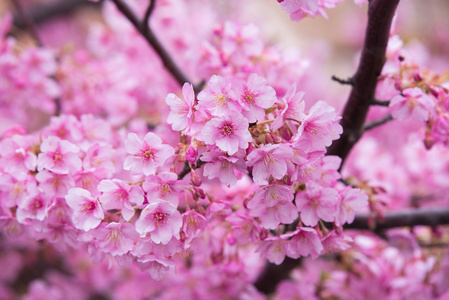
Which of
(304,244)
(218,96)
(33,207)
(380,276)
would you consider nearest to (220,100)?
(218,96)

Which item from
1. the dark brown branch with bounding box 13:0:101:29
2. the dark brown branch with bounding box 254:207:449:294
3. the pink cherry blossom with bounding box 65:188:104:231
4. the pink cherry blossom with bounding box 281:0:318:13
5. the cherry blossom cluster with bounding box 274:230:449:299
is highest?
the pink cherry blossom with bounding box 281:0:318:13

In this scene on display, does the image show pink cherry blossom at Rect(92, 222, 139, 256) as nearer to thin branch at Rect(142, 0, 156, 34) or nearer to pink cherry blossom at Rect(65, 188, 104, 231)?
pink cherry blossom at Rect(65, 188, 104, 231)

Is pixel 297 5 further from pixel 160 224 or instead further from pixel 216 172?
pixel 160 224

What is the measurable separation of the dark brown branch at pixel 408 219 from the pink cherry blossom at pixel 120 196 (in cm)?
64

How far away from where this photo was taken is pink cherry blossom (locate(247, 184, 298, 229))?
0.70 metres

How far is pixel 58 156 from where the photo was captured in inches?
31.2

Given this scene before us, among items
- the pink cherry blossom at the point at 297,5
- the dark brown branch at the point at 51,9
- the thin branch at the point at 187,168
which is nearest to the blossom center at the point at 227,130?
the thin branch at the point at 187,168

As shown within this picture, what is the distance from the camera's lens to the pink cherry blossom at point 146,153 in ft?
2.32

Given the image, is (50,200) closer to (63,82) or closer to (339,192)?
(339,192)

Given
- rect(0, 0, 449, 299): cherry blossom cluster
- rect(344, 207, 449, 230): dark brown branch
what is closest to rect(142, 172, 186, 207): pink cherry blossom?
rect(0, 0, 449, 299): cherry blossom cluster

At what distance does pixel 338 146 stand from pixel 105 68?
100cm

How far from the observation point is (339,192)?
0.77 m

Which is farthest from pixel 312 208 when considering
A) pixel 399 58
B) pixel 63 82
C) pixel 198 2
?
pixel 198 2

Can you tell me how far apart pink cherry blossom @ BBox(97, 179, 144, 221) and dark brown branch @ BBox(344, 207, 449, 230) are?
2.11 ft
